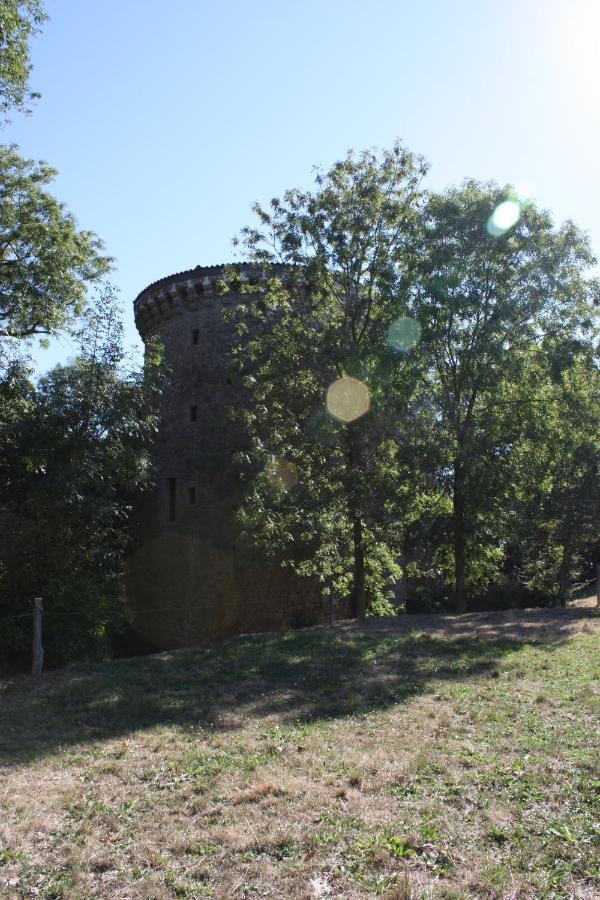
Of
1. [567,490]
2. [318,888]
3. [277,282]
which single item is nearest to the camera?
[318,888]

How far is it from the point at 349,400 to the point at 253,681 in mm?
7181

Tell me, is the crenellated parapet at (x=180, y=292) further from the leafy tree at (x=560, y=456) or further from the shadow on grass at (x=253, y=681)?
the shadow on grass at (x=253, y=681)

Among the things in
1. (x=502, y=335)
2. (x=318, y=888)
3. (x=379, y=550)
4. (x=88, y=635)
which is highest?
(x=502, y=335)

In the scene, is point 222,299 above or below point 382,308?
above

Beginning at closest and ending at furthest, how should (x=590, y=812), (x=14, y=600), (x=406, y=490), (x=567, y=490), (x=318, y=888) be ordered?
1. (x=318, y=888)
2. (x=590, y=812)
3. (x=14, y=600)
4. (x=406, y=490)
5. (x=567, y=490)

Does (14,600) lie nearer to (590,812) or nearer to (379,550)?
(379,550)

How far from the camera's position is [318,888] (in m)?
4.47

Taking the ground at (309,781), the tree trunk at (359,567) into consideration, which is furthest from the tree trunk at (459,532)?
the ground at (309,781)

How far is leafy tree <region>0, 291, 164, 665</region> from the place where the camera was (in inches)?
582

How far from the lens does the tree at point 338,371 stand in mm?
15742

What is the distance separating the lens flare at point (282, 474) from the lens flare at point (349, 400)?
169 cm

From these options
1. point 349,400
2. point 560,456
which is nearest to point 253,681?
point 349,400

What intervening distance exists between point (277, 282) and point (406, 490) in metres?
5.83

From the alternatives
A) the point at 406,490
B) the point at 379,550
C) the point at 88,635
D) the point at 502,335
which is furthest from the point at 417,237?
the point at 88,635
